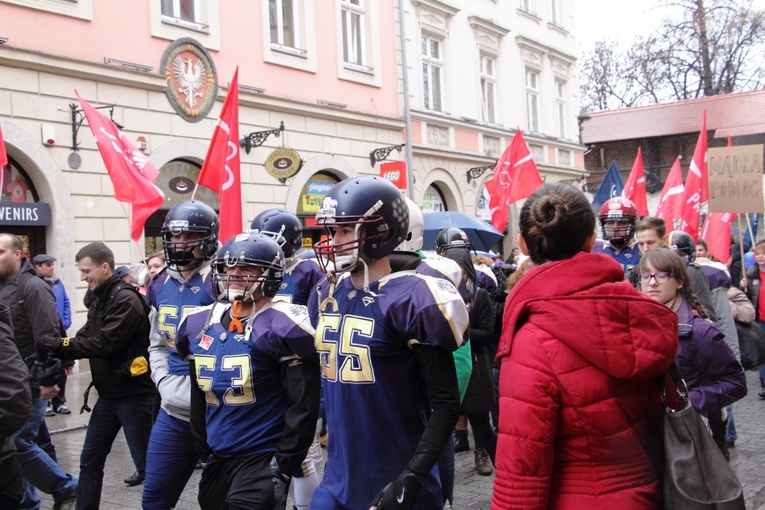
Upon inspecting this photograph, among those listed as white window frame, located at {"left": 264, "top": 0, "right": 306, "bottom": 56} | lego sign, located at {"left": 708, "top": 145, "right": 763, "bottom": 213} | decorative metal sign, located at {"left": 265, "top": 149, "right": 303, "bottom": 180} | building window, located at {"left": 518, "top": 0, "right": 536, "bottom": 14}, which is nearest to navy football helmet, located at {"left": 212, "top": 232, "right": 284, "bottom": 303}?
lego sign, located at {"left": 708, "top": 145, "right": 763, "bottom": 213}

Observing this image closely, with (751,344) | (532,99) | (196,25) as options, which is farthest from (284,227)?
(532,99)

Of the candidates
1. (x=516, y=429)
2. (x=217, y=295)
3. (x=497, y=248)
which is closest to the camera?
(x=516, y=429)

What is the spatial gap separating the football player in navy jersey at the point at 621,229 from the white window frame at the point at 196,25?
965cm

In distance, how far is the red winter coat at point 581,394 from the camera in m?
2.34

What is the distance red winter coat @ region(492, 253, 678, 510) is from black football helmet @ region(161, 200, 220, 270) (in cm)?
309

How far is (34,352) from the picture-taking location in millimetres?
6359

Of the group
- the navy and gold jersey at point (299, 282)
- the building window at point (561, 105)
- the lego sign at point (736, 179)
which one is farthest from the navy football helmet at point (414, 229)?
the building window at point (561, 105)

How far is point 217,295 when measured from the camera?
13.4 feet

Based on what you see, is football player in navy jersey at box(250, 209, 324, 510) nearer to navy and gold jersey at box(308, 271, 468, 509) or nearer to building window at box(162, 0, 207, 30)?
navy and gold jersey at box(308, 271, 468, 509)

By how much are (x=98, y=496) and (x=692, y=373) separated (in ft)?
11.9

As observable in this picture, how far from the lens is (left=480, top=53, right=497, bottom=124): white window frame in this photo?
23.7m

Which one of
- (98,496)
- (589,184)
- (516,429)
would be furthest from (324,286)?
(589,184)

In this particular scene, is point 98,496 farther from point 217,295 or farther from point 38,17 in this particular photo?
point 38,17

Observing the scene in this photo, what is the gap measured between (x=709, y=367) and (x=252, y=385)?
7.49 feet
